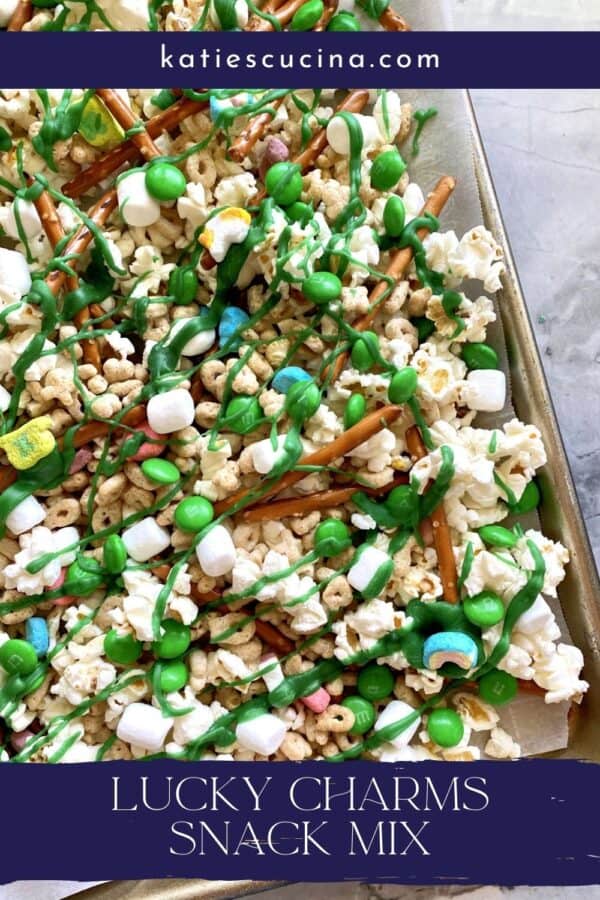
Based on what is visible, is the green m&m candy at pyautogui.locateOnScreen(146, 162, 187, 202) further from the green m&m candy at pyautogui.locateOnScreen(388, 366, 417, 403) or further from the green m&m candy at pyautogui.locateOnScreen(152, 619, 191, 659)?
the green m&m candy at pyautogui.locateOnScreen(152, 619, 191, 659)

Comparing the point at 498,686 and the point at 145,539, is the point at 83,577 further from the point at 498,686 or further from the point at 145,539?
the point at 498,686

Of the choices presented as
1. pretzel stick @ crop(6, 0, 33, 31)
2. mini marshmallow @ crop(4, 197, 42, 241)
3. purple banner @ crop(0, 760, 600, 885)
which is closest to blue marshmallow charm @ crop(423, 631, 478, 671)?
purple banner @ crop(0, 760, 600, 885)

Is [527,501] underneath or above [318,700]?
above

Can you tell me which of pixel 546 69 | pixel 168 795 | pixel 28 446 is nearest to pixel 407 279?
pixel 546 69

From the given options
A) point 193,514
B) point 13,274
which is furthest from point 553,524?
point 13,274

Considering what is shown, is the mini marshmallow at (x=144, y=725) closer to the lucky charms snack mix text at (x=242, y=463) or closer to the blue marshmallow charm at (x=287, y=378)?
the lucky charms snack mix text at (x=242, y=463)

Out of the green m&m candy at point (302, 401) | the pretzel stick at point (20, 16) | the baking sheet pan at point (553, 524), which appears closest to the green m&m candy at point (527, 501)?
the baking sheet pan at point (553, 524)
